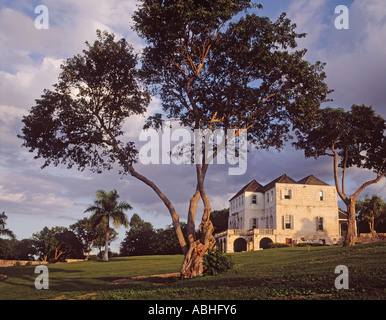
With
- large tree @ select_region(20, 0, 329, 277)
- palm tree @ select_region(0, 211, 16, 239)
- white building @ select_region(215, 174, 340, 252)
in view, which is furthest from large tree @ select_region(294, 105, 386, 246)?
palm tree @ select_region(0, 211, 16, 239)

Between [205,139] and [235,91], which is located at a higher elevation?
[235,91]

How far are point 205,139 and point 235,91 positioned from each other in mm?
3689

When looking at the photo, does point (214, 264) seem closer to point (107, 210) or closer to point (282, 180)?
→ point (107, 210)

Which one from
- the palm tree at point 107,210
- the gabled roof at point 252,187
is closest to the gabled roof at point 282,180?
the gabled roof at point 252,187

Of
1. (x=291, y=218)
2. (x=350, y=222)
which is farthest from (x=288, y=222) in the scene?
(x=350, y=222)

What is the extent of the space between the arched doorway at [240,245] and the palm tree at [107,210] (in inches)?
809

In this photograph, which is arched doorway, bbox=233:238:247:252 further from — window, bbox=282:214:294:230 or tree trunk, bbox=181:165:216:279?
tree trunk, bbox=181:165:216:279

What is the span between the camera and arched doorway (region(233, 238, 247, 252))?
67312 millimetres

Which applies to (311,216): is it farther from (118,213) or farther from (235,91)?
(235,91)

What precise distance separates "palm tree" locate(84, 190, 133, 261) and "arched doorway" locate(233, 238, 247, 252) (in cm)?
2054

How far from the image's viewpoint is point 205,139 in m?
24.2

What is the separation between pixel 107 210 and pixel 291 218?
1262 inches
